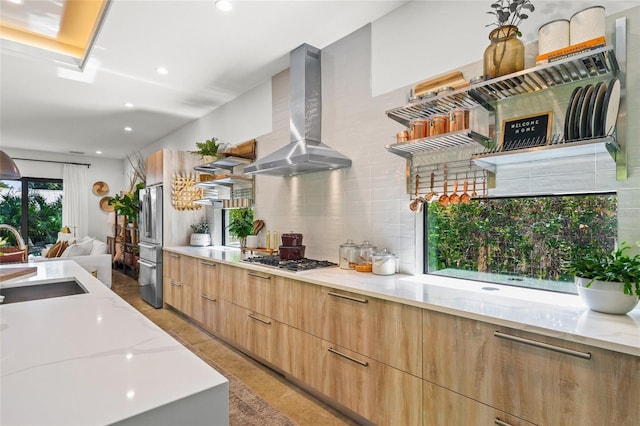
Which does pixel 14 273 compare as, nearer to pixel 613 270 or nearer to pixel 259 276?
pixel 259 276

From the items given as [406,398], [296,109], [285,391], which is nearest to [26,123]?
[296,109]

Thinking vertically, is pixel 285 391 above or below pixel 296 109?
below

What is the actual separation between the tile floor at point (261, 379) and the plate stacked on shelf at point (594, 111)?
1.96 metres

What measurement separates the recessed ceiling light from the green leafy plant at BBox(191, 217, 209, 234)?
3.06 metres

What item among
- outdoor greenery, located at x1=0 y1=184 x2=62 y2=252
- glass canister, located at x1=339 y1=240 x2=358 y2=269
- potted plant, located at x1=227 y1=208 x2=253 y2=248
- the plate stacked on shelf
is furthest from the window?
the plate stacked on shelf

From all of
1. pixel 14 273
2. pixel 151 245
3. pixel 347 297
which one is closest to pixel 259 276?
pixel 347 297

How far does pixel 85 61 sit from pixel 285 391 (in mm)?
3439

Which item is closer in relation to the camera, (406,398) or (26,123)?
(406,398)

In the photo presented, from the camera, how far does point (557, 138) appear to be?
5.39ft

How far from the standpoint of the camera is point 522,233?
1988 mm

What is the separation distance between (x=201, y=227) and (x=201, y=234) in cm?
21

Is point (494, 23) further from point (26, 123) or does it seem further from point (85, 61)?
point (26, 123)

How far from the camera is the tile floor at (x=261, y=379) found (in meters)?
2.11

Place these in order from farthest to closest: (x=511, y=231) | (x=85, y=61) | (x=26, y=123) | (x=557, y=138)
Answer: (x=26, y=123) < (x=85, y=61) < (x=511, y=231) < (x=557, y=138)
